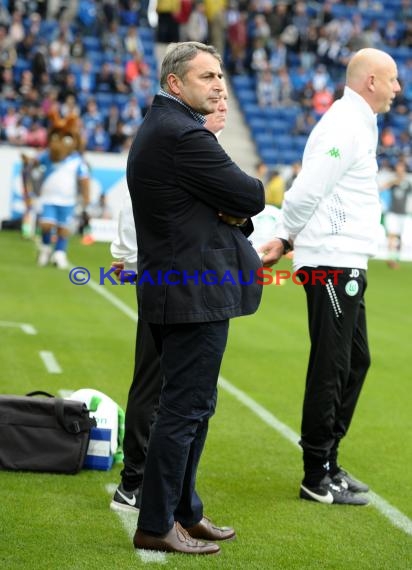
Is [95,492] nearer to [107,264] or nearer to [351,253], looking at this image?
[351,253]

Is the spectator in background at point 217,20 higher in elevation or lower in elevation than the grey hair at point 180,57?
lower

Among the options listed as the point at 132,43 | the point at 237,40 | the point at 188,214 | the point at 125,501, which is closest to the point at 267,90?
the point at 237,40

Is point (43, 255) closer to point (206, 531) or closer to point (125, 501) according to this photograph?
point (125, 501)

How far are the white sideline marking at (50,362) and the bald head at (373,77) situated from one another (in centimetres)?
400

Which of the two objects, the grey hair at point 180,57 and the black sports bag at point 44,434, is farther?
the black sports bag at point 44,434

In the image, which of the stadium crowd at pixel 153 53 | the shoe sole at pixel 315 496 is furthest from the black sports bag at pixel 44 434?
the stadium crowd at pixel 153 53

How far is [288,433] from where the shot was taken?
7.38 m

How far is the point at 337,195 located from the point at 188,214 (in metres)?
1.48

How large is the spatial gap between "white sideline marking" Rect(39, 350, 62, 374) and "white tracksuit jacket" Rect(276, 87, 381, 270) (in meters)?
3.61

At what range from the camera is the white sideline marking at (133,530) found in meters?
4.69

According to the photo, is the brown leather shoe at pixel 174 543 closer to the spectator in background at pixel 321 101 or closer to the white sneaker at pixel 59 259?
the white sneaker at pixel 59 259

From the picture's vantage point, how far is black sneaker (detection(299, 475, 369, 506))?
19.3 ft

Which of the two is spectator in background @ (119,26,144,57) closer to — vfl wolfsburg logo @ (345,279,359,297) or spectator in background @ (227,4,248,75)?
spectator in background @ (227,4,248,75)

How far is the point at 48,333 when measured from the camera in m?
11.1
